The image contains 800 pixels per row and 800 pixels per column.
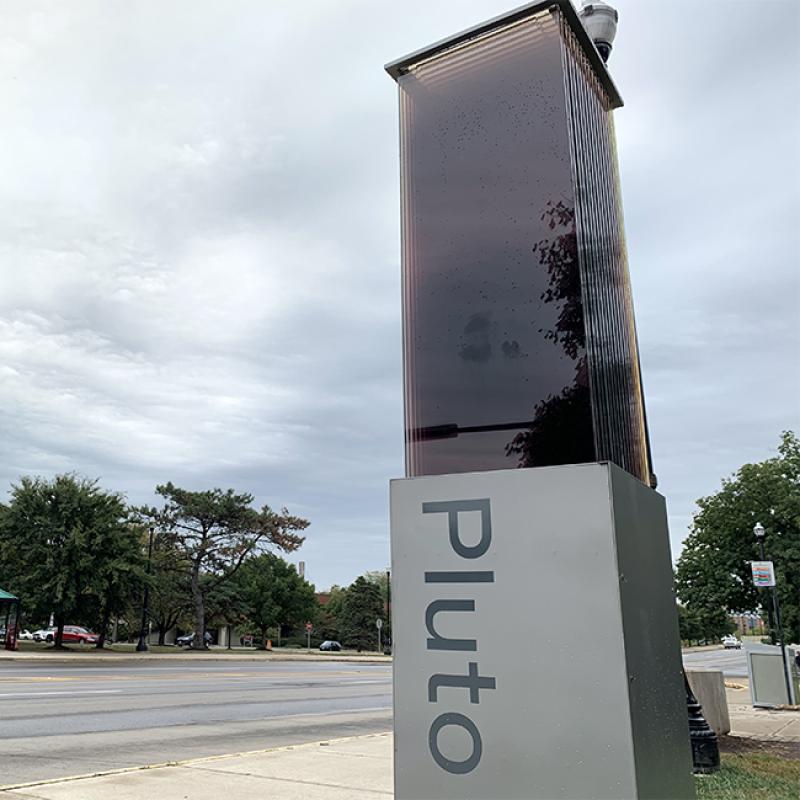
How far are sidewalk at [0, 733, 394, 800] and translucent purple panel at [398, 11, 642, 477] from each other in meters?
4.25

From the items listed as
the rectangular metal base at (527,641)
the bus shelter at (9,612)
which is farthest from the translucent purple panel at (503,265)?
the bus shelter at (9,612)

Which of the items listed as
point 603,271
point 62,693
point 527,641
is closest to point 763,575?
point 62,693

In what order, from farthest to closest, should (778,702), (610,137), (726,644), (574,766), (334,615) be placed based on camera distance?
(726,644), (334,615), (778,702), (610,137), (574,766)

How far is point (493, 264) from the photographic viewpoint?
3.10 m

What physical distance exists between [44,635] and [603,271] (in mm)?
68576

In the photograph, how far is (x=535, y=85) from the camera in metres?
3.16

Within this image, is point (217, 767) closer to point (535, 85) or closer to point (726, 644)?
point (535, 85)

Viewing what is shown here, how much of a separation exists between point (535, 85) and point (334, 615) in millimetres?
88500

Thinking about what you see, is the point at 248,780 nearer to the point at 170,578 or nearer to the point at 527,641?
the point at 527,641

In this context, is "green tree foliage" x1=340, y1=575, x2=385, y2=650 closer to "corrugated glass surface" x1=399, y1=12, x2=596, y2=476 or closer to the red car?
the red car

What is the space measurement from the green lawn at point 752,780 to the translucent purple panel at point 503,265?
14.0ft

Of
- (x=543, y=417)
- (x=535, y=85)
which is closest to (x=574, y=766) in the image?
(x=543, y=417)

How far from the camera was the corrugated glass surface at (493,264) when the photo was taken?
2898mm

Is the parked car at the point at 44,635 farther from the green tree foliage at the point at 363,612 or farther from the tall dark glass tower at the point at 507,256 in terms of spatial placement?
the tall dark glass tower at the point at 507,256
